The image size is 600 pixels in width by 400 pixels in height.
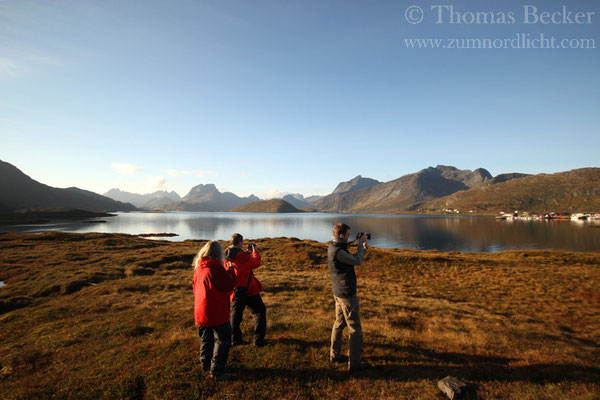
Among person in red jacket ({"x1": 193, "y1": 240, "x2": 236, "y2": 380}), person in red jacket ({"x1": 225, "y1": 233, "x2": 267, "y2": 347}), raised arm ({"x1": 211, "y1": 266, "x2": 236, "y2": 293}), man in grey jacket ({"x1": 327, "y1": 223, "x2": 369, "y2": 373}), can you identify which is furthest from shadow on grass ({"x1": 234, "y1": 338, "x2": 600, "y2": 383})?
raised arm ({"x1": 211, "y1": 266, "x2": 236, "y2": 293})

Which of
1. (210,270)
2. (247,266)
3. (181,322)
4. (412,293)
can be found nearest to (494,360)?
(247,266)

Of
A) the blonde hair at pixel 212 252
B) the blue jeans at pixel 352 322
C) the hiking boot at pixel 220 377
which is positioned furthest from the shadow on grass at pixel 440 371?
the blonde hair at pixel 212 252

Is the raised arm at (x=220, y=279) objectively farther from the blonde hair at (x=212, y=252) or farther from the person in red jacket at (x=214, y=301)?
the blonde hair at (x=212, y=252)

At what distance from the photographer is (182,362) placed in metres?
7.31

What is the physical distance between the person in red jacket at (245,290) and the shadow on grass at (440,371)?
154 cm

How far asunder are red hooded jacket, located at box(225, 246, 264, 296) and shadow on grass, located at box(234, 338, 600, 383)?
90.9 inches

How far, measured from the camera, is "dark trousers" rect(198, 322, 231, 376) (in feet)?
20.9

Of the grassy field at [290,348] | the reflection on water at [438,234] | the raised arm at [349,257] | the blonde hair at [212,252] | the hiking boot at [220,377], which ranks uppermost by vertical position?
the blonde hair at [212,252]

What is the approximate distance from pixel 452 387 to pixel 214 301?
6274 millimetres

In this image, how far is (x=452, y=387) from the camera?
19.7 ft

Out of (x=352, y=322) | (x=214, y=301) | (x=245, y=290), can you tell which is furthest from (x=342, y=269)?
(x=245, y=290)

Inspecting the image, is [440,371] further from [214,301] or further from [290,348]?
[214,301]

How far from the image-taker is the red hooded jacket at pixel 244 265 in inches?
309

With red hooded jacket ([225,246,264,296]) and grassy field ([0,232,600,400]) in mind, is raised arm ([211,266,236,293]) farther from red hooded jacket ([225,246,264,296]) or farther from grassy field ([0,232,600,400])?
grassy field ([0,232,600,400])
